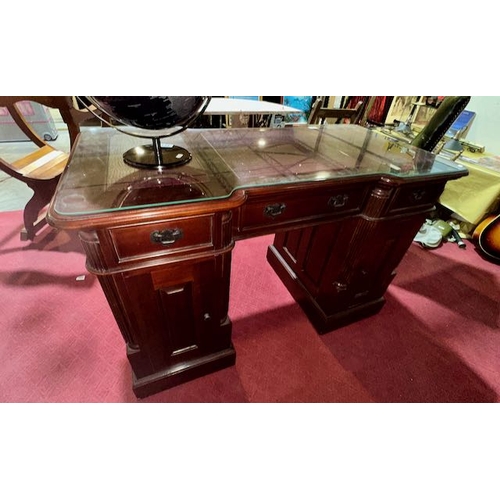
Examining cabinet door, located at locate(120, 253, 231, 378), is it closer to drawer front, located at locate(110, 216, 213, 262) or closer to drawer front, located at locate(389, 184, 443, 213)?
drawer front, located at locate(110, 216, 213, 262)

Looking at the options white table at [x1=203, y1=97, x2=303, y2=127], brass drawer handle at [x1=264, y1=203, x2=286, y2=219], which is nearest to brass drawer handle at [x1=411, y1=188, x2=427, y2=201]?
brass drawer handle at [x1=264, y1=203, x2=286, y2=219]

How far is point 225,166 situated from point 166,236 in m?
0.37

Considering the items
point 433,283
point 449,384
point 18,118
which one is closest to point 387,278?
point 449,384

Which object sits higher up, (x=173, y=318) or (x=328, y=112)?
(x=328, y=112)

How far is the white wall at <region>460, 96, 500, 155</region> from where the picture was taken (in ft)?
7.80

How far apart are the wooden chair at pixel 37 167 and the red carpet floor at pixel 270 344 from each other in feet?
0.76

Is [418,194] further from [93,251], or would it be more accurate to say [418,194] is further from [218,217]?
[93,251]

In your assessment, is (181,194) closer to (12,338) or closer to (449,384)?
(12,338)

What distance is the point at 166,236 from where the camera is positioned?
78 cm

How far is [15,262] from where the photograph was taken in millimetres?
1865

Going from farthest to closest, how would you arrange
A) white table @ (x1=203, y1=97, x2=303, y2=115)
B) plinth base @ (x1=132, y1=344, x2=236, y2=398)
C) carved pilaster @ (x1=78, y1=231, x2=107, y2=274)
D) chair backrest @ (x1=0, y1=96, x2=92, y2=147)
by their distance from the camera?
white table @ (x1=203, y1=97, x2=303, y2=115) < chair backrest @ (x1=0, y1=96, x2=92, y2=147) < plinth base @ (x1=132, y1=344, x2=236, y2=398) < carved pilaster @ (x1=78, y1=231, x2=107, y2=274)

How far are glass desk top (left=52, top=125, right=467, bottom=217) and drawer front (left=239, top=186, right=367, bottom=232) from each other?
0.06m

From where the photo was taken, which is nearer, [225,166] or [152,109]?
[152,109]

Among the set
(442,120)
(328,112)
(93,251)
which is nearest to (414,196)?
(442,120)
